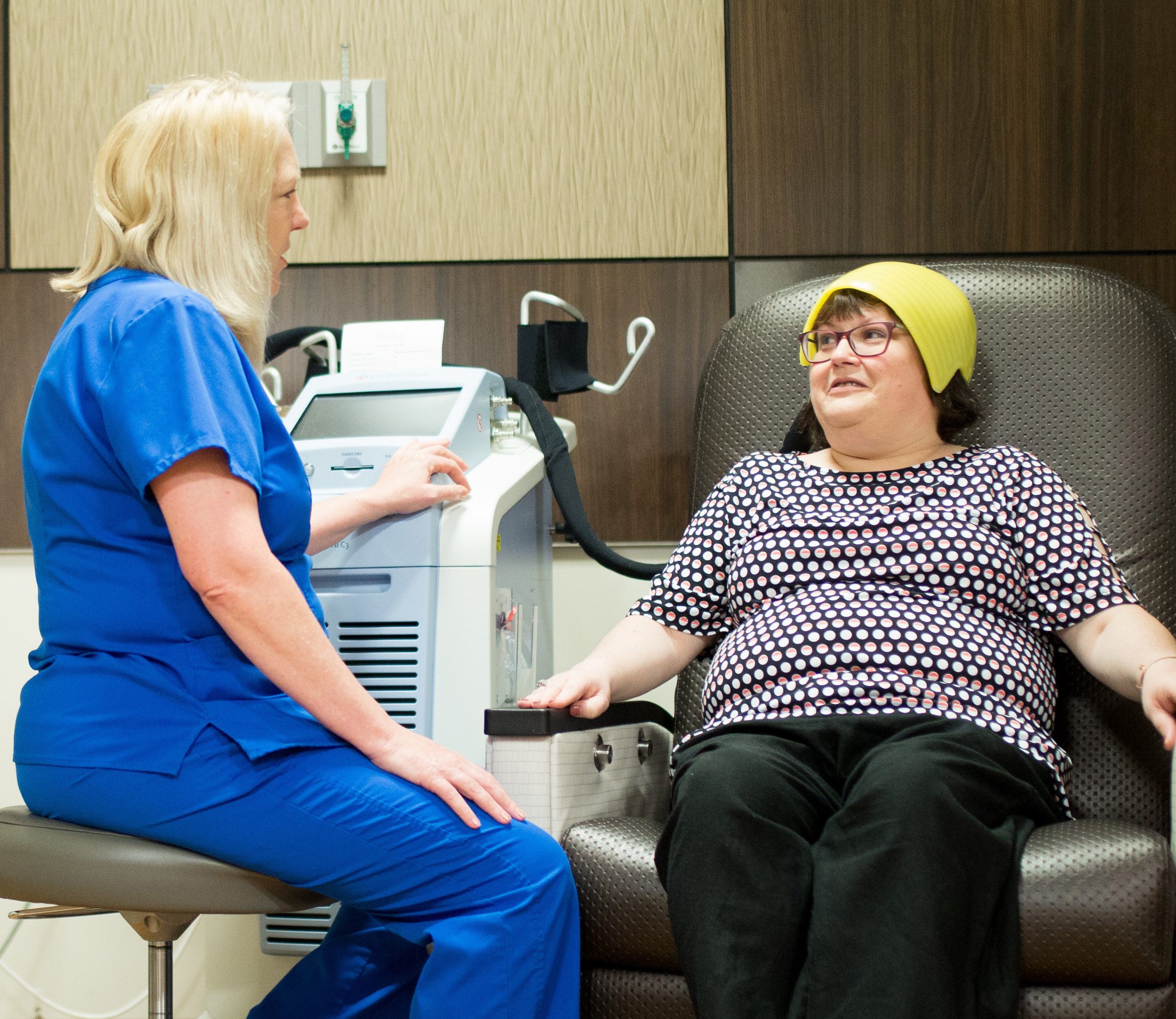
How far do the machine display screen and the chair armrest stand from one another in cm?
50

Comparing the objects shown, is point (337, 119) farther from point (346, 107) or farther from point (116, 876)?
point (116, 876)

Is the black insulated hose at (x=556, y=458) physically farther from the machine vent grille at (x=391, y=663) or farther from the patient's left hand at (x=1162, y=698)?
the patient's left hand at (x=1162, y=698)

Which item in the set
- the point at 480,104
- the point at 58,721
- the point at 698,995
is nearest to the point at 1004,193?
the point at 480,104

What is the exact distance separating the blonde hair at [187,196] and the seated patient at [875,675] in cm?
62

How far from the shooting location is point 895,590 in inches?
61.7

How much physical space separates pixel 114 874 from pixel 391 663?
492 millimetres

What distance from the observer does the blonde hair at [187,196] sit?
126 centimetres

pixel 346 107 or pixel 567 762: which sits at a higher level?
pixel 346 107

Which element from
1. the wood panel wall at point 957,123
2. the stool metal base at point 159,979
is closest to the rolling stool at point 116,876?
the stool metal base at point 159,979

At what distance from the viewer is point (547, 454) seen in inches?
74.4

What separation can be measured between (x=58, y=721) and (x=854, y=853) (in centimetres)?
79

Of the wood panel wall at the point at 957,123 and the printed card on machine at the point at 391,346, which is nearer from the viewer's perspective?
the printed card on machine at the point at 391,346

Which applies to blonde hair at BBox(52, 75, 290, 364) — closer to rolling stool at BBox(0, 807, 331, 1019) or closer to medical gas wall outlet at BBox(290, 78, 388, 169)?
rolling stool at BBox(0, 807, 331, 1019)

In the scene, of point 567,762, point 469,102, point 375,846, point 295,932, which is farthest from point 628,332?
point 375,846
